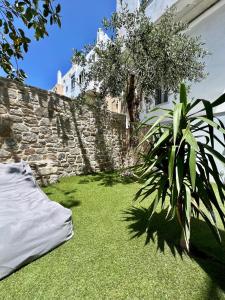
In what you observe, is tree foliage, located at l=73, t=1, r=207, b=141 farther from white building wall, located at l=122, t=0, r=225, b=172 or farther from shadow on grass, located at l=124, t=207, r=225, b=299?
shadow on grass, located at l=124, t=207, r=225, b=299

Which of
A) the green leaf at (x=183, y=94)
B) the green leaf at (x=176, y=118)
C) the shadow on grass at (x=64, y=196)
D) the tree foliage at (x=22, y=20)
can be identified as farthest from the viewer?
the shadow on grass at (x=64, y=196)

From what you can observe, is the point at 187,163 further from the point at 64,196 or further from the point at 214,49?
the point at 214,49

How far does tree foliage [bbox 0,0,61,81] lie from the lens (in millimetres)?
3336

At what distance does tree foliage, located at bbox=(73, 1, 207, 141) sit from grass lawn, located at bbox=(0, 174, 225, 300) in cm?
462

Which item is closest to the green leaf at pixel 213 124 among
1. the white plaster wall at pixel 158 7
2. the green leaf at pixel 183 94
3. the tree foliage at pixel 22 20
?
the green leaf at pixel 183 94

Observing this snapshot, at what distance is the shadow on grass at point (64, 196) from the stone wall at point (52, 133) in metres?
0.58

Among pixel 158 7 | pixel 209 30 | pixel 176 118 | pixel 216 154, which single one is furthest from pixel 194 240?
pixel 158 7

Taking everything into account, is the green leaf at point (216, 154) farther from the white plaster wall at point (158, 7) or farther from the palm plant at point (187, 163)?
the white plaster wall at point (158, 7)

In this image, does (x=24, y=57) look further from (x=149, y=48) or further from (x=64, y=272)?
(x=64, y=272)

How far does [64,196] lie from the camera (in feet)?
15.8

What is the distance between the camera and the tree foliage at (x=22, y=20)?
334cm

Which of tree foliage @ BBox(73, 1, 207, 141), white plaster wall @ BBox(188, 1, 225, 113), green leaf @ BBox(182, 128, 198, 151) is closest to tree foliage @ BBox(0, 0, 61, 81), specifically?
green leaf @ BBox(182, 128, 198, 151)

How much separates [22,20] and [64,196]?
11.9 ft

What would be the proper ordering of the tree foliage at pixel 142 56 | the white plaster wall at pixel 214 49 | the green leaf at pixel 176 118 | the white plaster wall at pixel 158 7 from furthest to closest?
the white plaster wall at pixel 158 7 → the white plaster wall at pixel 214 49 → the tree foliage at pixel 142 56 → the green leaf at pixel 176 118
